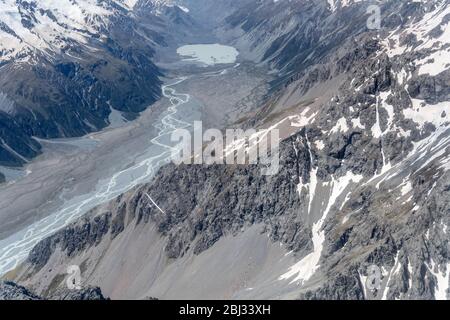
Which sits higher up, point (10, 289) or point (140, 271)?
point (140, 271)

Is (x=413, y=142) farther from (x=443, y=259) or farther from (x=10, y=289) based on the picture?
(x=10, y=289)

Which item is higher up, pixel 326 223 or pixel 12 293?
pixel 326 223

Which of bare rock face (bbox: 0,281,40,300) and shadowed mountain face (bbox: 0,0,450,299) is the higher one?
shadowed mountain face (bbox: 0,0,450,299)

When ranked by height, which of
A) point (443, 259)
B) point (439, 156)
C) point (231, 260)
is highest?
point (439, 156)

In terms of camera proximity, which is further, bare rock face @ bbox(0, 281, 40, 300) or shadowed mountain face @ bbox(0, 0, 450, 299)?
shadowed mountain face @ bbox(0, 0, 450, 299)

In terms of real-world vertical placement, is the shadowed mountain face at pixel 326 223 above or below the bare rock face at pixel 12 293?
above

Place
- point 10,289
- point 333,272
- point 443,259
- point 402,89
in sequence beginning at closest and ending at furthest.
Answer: point 10,289 < point 443,259 < point 333,272 < point 402,89

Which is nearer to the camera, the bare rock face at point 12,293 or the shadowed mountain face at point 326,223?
the bare rock face at point 12,293

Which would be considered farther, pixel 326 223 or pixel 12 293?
pixel 326 223
